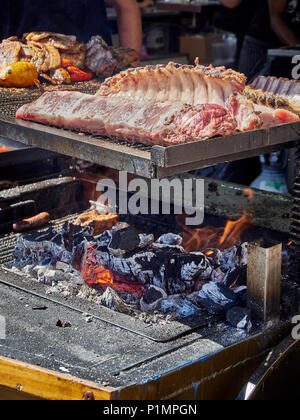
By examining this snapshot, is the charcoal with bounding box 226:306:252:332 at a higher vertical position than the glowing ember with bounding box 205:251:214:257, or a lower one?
higher

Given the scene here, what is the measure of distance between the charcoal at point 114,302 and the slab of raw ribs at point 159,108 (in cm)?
87

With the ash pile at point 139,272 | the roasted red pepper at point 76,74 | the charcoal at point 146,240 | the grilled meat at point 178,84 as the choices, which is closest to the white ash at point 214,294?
the ash pile at point 139,272

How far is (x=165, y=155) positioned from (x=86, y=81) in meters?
2.56

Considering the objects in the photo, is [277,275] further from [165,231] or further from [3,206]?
[3,206]

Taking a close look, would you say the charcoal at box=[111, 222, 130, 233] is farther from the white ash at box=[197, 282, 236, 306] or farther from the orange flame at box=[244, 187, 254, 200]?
the white ash at box=[197, 282, 236, 306]

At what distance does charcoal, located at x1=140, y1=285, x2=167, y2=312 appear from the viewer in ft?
10.9

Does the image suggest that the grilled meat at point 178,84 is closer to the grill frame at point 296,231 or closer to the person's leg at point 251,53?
the grill frame at point 296,231

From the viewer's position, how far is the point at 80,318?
3.22m

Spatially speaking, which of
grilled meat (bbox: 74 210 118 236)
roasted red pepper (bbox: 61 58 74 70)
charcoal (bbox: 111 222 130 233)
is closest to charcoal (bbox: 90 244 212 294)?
charcoal (bbox: 111 222 130 233)

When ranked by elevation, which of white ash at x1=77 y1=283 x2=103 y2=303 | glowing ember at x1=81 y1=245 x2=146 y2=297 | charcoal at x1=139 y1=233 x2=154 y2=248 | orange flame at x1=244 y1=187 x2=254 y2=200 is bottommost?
glowing ember at x1=81 y1=245 x2=146 y2=297

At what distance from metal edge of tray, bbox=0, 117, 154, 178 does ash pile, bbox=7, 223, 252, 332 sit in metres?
0.84

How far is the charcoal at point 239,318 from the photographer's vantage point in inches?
119

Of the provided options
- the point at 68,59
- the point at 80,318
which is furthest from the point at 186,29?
the point at 80,318

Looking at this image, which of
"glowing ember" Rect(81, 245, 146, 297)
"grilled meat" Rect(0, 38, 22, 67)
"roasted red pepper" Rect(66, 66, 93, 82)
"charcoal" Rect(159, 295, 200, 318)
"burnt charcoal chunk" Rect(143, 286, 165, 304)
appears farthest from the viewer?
"roasted red pepper" Rect(66, 66, 93, 82)
